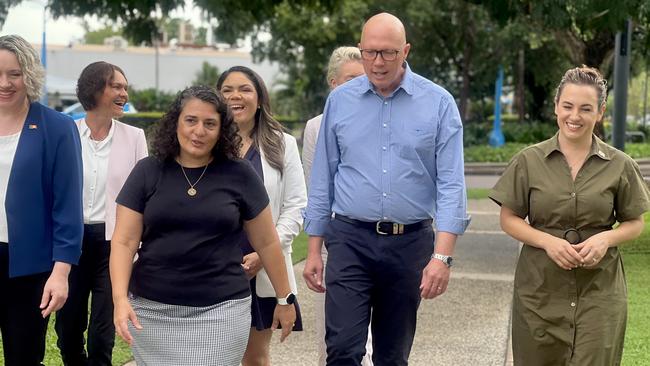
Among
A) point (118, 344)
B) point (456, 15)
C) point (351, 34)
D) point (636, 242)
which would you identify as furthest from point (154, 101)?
point (118, 344)

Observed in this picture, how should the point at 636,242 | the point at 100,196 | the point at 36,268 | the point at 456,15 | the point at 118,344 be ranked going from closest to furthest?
the point at 36,268 → the point at 100,196 → the point at 118,344 → the point at 636,242 → the point at 456,15

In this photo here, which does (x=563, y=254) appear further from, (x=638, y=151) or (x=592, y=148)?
(x=638, y=151)

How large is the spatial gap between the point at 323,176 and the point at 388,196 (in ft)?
1.27

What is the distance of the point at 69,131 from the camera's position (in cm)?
439

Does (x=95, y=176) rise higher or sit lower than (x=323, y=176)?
lower

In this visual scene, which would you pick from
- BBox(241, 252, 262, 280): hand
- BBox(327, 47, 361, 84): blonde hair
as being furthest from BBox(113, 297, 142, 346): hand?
BBox(327, 47, 361, 84): blonde hair

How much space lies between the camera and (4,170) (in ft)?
13.8

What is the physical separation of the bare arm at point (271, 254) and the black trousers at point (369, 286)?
0.29 metres

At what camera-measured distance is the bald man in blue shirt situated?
15.8 ft

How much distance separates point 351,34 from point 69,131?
33.1 meters

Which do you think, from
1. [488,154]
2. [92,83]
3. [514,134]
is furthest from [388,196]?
[514,134]

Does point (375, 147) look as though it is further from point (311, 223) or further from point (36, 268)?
point (36, 268)

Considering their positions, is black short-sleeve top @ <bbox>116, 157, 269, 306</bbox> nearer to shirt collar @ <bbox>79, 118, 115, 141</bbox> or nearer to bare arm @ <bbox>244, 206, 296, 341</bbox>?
bare arm @ <bbox>244, 206, 296, 341</bbox>

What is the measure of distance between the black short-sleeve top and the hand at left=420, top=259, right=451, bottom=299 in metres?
0.91
